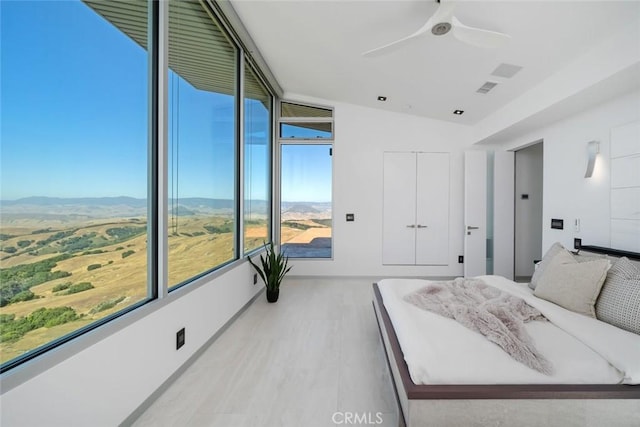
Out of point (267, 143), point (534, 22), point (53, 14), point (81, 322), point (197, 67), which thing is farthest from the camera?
point (267, 143)

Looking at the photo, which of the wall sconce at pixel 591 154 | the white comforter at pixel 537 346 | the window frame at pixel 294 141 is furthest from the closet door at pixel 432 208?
the white comforter at pixel 537 346

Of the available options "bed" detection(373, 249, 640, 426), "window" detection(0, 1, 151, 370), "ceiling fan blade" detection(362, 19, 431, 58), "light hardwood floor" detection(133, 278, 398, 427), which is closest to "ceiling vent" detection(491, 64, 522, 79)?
"ceiling fan blade" detection(362, 19, 431, 58)

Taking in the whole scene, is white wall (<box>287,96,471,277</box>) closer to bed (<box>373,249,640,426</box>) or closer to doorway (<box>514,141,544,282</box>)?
doorway (<box>514,141,544,282</box>)

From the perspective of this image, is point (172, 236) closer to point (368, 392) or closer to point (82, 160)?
point (82, 160)

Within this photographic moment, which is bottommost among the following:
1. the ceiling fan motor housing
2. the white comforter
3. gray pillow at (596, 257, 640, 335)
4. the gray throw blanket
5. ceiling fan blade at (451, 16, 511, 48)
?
the white comforter

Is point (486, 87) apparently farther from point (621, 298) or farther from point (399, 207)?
point (621, 298)

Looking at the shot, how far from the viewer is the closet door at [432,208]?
189 inches

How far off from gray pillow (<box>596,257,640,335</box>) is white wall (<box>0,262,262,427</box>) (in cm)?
300

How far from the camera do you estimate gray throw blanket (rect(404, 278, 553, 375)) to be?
1479mm

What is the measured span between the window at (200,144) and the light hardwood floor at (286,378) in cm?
75

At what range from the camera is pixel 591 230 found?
2.78 metres

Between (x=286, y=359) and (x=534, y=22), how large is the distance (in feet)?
11.4

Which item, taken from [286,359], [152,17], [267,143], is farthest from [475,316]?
[267,143]

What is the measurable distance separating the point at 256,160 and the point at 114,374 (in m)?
3.01
